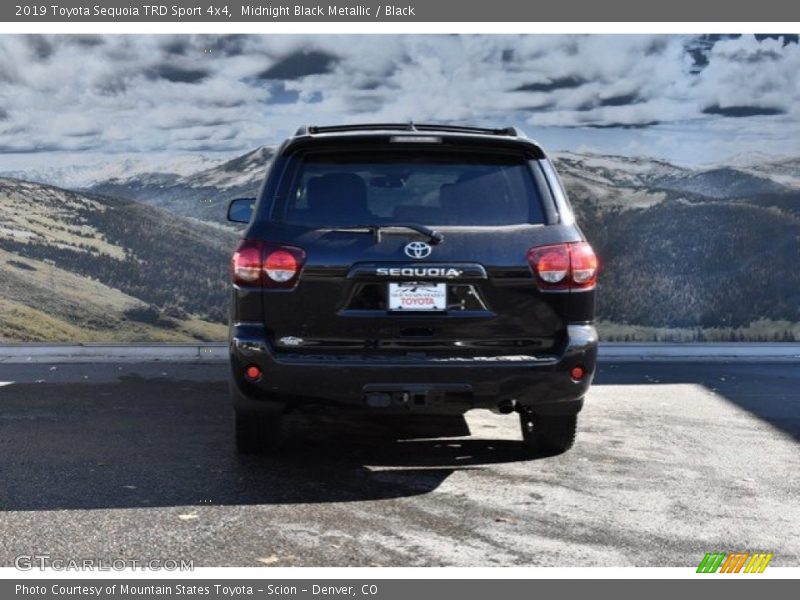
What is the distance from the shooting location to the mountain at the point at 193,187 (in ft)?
39.3

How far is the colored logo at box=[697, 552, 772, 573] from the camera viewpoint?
196 inches

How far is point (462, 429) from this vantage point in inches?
320

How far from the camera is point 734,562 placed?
505 cm

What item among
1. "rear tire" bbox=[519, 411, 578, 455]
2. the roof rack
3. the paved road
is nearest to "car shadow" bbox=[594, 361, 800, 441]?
the paved road

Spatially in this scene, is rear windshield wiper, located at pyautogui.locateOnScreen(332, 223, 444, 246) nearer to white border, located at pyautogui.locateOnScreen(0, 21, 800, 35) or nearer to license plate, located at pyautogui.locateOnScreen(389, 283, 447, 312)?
license plate, located at pyautogui.locateOnScreen(389, 283, 447, 312)

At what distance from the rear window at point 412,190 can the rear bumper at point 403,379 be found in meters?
0.72

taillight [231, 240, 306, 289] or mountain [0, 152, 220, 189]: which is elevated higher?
taillight [231, 240, 306, 289]

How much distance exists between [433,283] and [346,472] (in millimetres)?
1349

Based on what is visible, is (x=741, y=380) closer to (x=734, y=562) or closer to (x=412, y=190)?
(x=412, y=190)

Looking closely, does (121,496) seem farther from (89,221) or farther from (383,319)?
(89,221)

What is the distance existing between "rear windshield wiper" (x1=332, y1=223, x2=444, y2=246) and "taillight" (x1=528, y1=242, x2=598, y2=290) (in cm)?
51

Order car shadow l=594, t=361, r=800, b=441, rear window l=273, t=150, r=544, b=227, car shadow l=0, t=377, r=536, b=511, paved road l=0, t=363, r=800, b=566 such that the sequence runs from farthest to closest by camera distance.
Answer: car shadow l=594, t=361, r=800, b=441, rear window l=273, t=150, r=544, b=227, car shadow l=0, t=377, r=536, b=511, paved road l=0, t=363, r=800, b=566

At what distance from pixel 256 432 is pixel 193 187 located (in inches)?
220

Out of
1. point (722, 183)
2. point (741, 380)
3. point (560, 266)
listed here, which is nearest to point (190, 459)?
point (560, 266)
